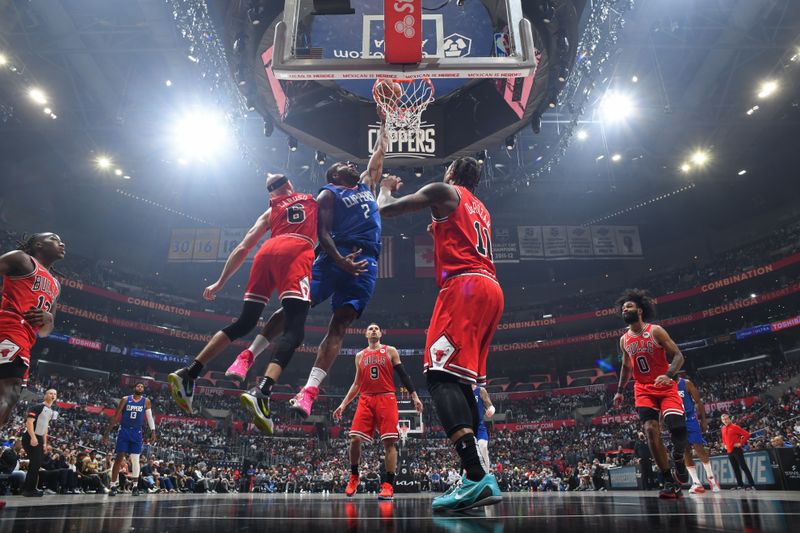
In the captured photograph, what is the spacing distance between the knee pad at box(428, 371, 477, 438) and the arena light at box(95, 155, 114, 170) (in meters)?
27.0

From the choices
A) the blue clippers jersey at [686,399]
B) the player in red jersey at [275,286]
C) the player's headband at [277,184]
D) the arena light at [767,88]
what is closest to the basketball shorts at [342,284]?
the player in red jersey at [275,286]

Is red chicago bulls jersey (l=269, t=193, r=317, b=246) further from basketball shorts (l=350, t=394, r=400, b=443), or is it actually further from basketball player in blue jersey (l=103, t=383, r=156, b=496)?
basketball player in blue jersey (l=103, t=383, r=156, b=496)

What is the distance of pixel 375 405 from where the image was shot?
6.58 meters

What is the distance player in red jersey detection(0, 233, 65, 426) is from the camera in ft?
12.5

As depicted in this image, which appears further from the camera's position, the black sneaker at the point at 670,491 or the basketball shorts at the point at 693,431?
the basketball shorts at the point at 693,431

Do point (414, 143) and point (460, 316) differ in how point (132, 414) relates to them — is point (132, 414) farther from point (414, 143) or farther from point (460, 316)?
point (460, 316)

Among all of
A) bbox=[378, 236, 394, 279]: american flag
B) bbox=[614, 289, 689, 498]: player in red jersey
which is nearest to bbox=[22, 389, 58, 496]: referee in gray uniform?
bbox=[614, 289, 689, 498]: player in red jersey

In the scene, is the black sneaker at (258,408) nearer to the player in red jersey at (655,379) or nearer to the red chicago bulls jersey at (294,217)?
the red chicago bulls jersey at (294,217)

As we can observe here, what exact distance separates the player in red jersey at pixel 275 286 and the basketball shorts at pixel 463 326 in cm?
120

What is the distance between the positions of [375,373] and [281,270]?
294cm

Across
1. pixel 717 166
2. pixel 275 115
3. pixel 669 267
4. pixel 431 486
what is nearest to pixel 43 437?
pixel 275 115

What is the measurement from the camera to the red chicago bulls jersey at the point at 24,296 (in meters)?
3.97

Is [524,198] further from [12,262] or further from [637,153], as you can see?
[12,262]

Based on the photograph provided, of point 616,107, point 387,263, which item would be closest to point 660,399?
point 616,107
